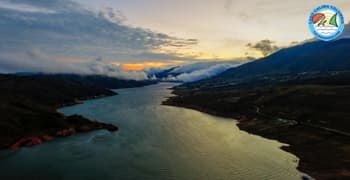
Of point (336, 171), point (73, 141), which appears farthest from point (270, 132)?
point (73, 141)

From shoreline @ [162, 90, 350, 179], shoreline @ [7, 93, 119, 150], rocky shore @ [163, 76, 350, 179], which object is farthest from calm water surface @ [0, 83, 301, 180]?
rocky shore @ [163, 76, 350, 179]

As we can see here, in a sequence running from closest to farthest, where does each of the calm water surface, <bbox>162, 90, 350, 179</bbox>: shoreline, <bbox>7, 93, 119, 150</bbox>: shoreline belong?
the calm water surface < <bbox>162, 90, 350, 179</bbox>: shoreline < <bbox>7, 93, 119, 150</bbox>: shoreline

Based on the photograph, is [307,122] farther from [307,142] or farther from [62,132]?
[62,132]

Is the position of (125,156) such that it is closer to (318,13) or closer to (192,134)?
(192,134)

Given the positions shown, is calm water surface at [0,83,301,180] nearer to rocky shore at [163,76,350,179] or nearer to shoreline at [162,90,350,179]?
shoreline at [162,90,350,179]

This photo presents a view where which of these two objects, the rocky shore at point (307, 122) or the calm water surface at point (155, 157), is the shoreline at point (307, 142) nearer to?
the rocky shore at point (307, 122)
